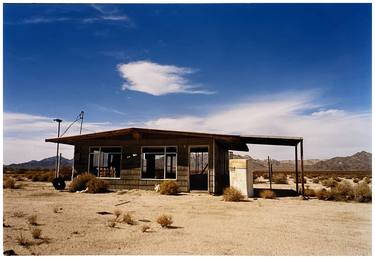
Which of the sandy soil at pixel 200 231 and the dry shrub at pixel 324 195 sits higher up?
the dry shrub at pixel 324 195

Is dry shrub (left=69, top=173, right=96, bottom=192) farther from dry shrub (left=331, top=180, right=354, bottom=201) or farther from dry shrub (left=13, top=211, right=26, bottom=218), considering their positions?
dry shrub (left=331, top=180, right=354, bottom=201)

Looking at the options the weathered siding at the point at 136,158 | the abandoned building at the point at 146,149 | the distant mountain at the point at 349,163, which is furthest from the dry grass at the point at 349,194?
the distant mountain at the point at 349,163

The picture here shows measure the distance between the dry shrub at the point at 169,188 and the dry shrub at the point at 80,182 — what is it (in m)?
3.64

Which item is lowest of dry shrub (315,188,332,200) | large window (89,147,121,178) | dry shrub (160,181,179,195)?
dry shrub (315,188,332,200)

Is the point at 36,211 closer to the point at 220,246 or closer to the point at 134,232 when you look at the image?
the point at 134,232

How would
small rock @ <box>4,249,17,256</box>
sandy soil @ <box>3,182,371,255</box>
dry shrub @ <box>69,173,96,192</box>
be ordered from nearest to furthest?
small rock @ <box>4,249,17,256</box> → sandy soil @ <box>3,182,371,255</box> → dry shrub @ <box>69,173,96,192</box>

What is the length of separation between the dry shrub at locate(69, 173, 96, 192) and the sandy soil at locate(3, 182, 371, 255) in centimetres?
455

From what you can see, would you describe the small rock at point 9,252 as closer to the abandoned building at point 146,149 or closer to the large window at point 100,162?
the abandoned building at point 146,149

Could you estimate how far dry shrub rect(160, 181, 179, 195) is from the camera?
14672 millimetres

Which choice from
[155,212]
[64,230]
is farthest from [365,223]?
[64,230]

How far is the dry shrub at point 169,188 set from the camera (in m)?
14.7

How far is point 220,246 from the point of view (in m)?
5.97

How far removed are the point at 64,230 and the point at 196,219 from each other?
3.20m

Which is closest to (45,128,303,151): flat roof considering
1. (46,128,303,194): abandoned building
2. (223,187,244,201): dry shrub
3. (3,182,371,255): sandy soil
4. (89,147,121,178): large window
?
(46,128,303,194): abandoned building
